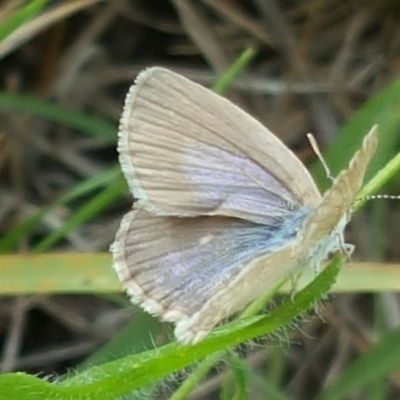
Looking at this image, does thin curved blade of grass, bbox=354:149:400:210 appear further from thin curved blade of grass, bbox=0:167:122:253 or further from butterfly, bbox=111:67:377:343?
thin curved blade of grass, bbox=0:167:122:253

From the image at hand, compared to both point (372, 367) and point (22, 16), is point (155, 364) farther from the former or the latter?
point (372, 367)

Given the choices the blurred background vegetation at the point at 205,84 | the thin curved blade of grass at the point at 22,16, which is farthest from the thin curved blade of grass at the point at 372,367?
the thin curved blade of grass at the point at 22,16

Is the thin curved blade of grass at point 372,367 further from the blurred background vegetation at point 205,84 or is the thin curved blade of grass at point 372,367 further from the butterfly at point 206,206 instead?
the butterfly at point 206,206

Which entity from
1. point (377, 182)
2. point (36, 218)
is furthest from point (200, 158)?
point (36, 218)

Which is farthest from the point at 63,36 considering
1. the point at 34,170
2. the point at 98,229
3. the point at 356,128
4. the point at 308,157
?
the point at 356,128

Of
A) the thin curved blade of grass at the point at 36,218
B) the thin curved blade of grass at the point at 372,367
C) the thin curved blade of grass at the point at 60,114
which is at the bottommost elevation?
the thin curved blade of grass at the point at 372,367

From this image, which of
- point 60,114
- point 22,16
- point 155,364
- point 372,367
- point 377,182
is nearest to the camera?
point 155,364

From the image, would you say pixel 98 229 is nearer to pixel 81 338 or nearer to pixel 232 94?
pixel 81 338
